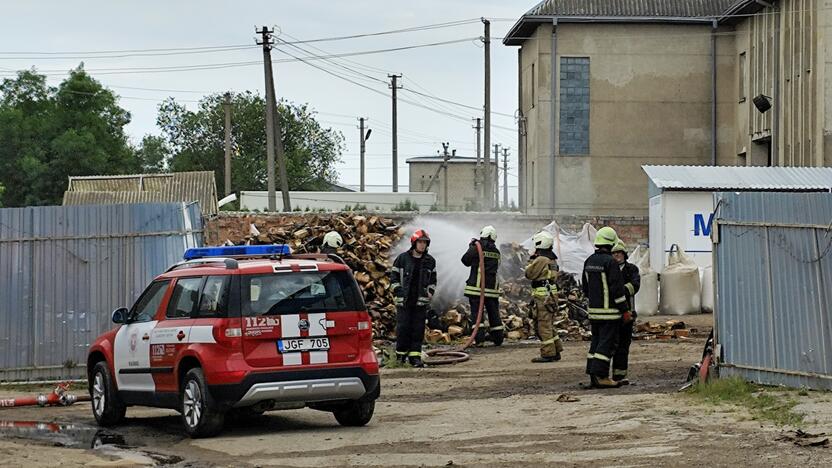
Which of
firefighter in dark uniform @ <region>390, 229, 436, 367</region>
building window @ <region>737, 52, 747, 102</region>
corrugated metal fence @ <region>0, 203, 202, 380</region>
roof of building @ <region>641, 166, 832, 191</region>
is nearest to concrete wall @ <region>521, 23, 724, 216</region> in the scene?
building window @ <region>737, 52, 747, 102</region>

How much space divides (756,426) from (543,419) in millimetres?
2248

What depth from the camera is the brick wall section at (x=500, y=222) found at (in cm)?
2759

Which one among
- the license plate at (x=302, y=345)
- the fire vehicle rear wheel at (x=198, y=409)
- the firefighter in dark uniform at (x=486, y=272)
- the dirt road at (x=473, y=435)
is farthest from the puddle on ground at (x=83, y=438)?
the firefighter in dark uniform at (x=486, y=272)

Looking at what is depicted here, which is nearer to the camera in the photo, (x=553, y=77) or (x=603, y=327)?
(x=603, y=327)

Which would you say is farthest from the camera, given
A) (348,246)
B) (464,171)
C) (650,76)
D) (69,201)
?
(464,171)

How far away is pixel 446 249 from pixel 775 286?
12629 mm

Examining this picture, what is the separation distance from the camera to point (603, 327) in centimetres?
1538

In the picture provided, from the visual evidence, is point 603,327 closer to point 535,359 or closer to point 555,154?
point 535,359

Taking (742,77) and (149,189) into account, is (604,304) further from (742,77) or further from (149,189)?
(742,77)

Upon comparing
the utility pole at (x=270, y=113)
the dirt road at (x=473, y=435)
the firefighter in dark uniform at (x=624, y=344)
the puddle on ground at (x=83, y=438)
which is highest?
the utility pole at (x=270, y=113)

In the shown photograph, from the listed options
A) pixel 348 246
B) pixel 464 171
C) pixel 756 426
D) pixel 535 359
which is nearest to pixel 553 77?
pixel 348 246

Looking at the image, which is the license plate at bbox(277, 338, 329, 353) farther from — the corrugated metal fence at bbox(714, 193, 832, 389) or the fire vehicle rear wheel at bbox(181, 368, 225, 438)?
the corrugated metal fence at bbox(714, 193, 832, 389)

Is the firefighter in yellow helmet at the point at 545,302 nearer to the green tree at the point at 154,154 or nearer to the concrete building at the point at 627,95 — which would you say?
the concrete building at the point at 627,95

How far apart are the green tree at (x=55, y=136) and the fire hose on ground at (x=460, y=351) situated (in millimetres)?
52806
